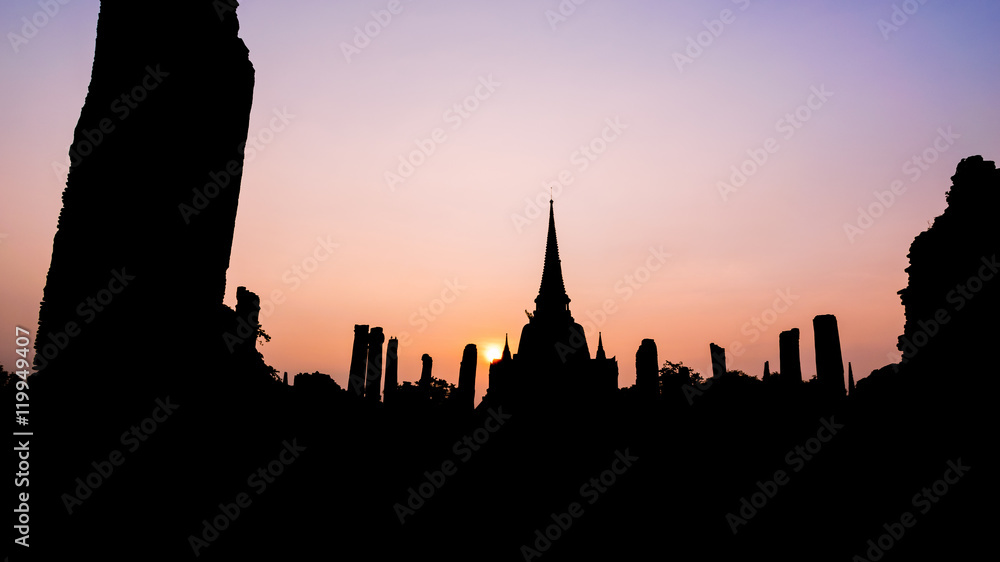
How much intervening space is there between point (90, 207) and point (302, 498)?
5.50m

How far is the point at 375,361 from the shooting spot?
2306 cm

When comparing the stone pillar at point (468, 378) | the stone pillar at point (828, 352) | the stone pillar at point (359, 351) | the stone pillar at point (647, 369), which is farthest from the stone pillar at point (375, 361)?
the stone pillar at point (828, 352)

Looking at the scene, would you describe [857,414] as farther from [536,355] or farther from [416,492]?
[536,355]

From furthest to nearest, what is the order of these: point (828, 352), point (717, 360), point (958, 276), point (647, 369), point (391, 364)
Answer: point (391, 364)
point (717, 360)
point (647, 369)
point (958, 276)
point (828, 352)

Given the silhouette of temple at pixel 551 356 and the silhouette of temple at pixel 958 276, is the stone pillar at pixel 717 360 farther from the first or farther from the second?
the silhouette of temple at pixel 551 356

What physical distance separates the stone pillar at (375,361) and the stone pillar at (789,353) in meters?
14.4

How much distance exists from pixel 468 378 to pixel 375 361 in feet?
17.8

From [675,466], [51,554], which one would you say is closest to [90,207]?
[51,554]

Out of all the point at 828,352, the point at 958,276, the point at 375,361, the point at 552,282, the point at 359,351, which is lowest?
the point at 828,352

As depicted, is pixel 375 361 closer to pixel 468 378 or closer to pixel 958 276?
pixel 468 378

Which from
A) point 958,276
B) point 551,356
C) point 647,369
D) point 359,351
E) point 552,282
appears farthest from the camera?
point 552,282

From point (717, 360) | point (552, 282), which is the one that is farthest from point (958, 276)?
point (552, 282)

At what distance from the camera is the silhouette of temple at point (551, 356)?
29750mm

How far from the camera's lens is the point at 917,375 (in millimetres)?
11227
